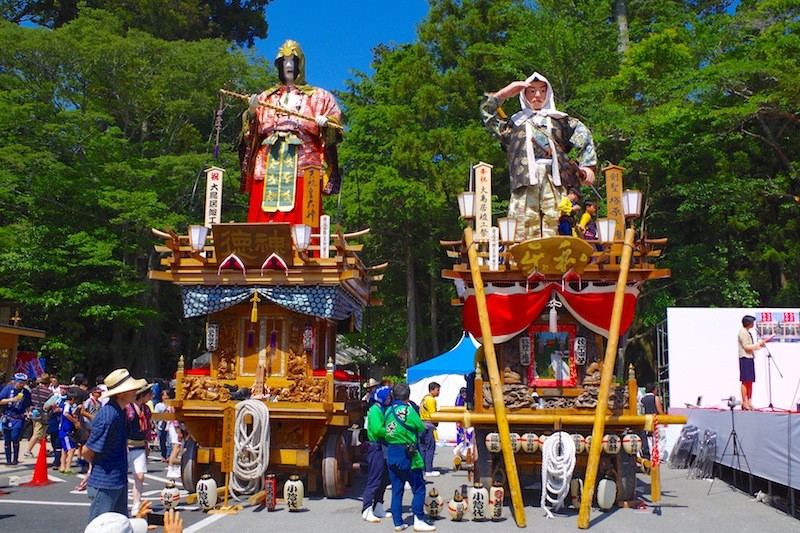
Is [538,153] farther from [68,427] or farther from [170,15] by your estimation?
[170,15]

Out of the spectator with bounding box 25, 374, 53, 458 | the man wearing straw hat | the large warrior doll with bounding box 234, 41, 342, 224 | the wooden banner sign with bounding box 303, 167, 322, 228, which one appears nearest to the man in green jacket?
the man wearing straw hat

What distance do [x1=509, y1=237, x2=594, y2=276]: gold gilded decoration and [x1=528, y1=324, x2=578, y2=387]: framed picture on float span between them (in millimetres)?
1002

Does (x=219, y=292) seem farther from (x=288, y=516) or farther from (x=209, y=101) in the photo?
(x=209, y=101)

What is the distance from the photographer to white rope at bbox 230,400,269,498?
1039 cm

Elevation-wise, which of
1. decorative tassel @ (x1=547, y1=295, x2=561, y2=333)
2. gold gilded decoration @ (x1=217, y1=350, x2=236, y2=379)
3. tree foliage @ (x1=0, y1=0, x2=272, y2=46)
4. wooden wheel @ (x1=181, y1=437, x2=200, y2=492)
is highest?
tree foliage @ (x1=0, y1=0, x2=272, y2=46)

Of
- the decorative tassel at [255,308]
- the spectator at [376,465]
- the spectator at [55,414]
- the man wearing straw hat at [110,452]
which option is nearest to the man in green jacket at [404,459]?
the spectator at [376,465]

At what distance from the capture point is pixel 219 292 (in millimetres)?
12148

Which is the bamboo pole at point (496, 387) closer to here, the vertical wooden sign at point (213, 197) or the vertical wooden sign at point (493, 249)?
the vertical wooden sign at point (493, 249)

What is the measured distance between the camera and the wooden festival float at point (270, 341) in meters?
11.2

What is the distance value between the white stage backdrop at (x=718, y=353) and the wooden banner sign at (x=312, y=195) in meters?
9.12

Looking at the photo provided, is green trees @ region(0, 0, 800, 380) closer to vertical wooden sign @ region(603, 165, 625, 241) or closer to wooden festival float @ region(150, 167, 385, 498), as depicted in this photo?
wooden festival float @ region(150, 167, 385, 498)

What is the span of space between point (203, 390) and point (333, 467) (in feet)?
7.75

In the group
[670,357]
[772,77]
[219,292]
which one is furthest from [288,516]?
[772,77]

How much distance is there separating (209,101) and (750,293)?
2004cm
